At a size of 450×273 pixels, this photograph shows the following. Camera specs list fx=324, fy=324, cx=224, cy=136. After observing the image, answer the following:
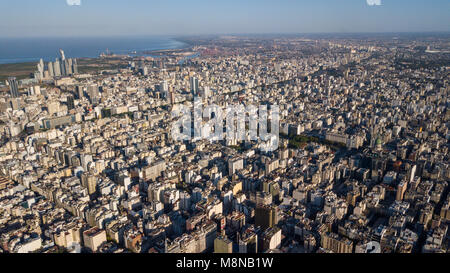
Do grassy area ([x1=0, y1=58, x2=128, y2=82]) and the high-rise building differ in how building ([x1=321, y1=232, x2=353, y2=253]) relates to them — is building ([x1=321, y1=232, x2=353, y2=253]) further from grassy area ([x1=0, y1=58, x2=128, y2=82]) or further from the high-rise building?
grassy area ([x1=0, y1=58, x2=128, y2=82])

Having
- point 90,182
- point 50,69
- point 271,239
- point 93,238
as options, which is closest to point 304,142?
point 271,239

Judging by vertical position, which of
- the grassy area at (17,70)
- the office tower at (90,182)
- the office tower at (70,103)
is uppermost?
the grassy area at (17,70)

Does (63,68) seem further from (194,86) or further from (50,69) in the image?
(194,86)

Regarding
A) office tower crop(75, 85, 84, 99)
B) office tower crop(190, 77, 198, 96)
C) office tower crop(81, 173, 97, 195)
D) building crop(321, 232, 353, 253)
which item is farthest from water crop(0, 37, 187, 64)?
building crop(321, 232, 353, 253)

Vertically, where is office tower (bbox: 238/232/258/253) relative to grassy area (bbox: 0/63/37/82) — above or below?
below

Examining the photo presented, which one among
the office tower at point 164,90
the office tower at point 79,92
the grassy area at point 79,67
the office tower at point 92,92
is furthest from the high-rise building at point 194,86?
the grassy area at point 79,67

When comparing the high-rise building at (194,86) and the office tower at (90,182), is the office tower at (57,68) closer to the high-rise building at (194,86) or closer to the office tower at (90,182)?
the high-rise building at (194,86)
